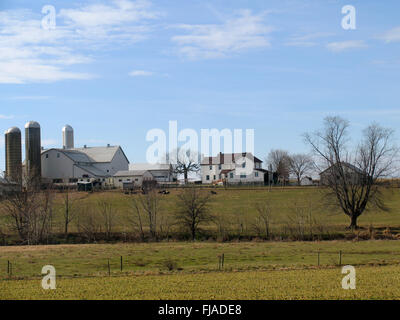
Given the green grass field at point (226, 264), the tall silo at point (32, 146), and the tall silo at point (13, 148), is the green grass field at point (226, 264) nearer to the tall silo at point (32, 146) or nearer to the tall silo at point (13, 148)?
the tall silo at point (32, 146)

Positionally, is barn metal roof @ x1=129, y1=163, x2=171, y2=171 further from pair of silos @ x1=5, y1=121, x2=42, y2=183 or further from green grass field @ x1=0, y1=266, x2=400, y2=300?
A: green grass field @ x1=0, y1=266, x2=400, y2=300

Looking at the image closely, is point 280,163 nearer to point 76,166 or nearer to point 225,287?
point 76,166

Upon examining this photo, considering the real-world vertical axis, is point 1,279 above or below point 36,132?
below

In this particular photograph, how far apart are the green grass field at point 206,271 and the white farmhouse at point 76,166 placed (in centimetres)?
4917

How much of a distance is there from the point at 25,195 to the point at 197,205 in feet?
60.5

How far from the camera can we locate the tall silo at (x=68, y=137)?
353 ft

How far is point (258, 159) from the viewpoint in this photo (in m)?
106

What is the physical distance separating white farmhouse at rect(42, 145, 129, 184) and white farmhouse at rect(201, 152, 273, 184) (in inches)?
726

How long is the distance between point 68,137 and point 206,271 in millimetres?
82149

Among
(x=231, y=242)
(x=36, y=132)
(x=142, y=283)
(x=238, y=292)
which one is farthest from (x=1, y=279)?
(x=36, y=132)

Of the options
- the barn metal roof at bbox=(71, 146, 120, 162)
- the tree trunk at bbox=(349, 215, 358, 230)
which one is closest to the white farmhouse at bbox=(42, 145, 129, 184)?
the barn metal roof at bbox=(71, 146, 120, 162)

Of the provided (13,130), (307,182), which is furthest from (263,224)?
(13,130)

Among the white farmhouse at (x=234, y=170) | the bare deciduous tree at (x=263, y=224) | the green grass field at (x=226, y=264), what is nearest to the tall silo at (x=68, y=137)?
the white farmhouse at (x=234, y=170)

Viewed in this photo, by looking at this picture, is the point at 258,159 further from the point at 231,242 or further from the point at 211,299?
the point at 211,299
